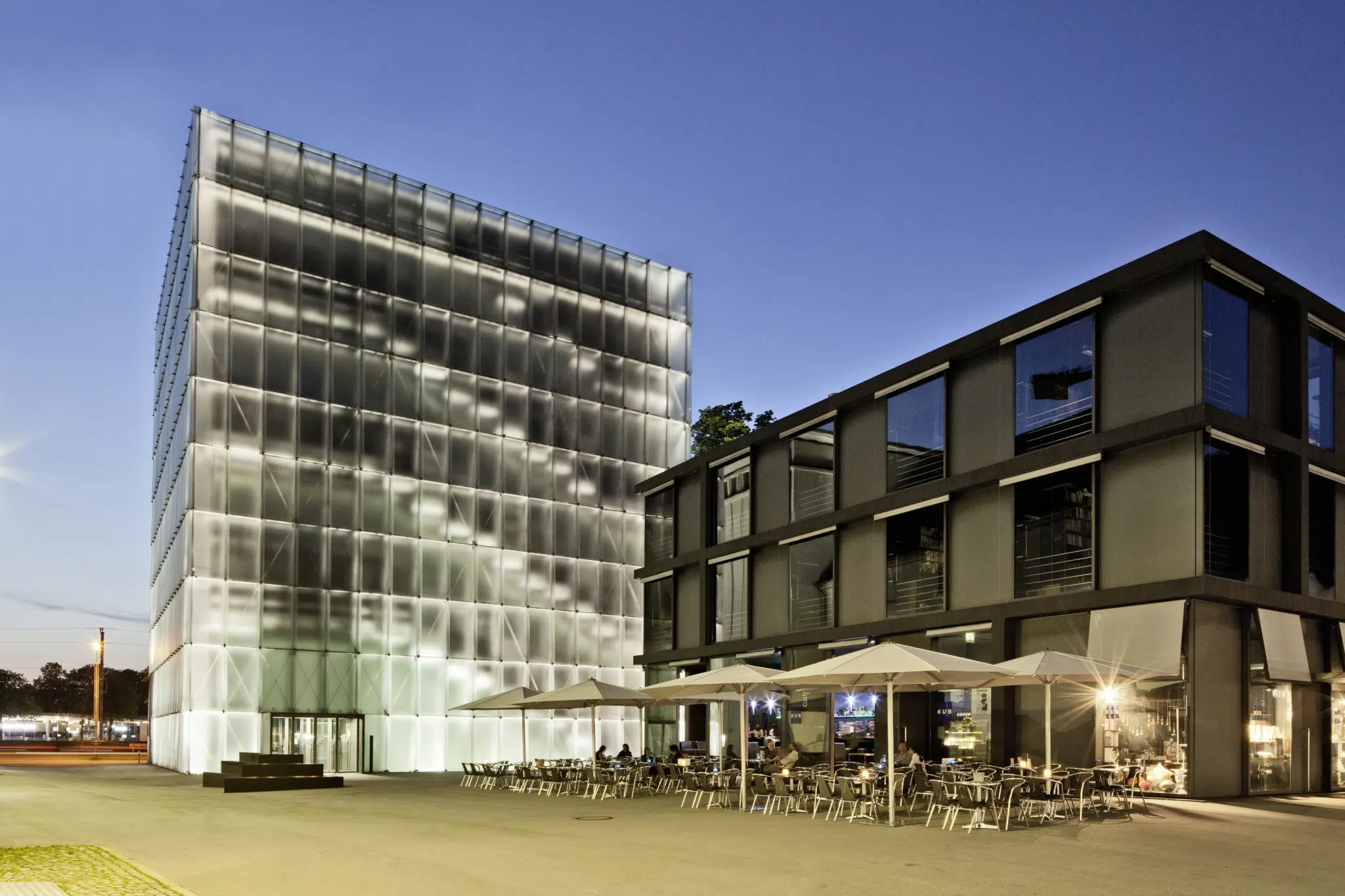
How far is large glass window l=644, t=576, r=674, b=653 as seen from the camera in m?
45.2

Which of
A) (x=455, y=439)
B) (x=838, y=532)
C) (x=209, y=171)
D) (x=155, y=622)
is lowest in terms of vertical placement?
(x=155, y=622)

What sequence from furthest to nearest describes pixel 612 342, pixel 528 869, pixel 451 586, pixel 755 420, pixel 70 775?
pixel 755 420 < pixel 612 342 < pixel 451 586 < pixel 70 775 < pixel 528 869

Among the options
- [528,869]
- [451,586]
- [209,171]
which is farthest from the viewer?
[451,586]

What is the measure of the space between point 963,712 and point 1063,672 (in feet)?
30.8

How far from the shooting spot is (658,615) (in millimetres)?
46031

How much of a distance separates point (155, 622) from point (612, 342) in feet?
82.7

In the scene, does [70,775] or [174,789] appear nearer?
[174,789]

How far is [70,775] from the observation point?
4025 centimetres

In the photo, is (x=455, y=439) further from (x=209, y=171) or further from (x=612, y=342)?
(x=209, y=171)

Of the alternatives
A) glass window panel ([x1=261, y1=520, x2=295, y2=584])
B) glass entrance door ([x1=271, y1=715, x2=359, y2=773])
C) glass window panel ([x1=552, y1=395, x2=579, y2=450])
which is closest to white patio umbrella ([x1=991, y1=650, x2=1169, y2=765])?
glass entrance door ([x1=271, y1=715, x2=359, y2=773])

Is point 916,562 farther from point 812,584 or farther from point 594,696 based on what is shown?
point 594,696

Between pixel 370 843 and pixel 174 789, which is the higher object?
pixel 370 843

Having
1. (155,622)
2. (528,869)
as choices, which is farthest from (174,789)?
(155,622)

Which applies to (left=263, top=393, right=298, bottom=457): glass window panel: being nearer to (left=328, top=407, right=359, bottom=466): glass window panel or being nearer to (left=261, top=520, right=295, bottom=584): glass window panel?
(left=328, top=407, right=359, bottom=466): glass window panel
